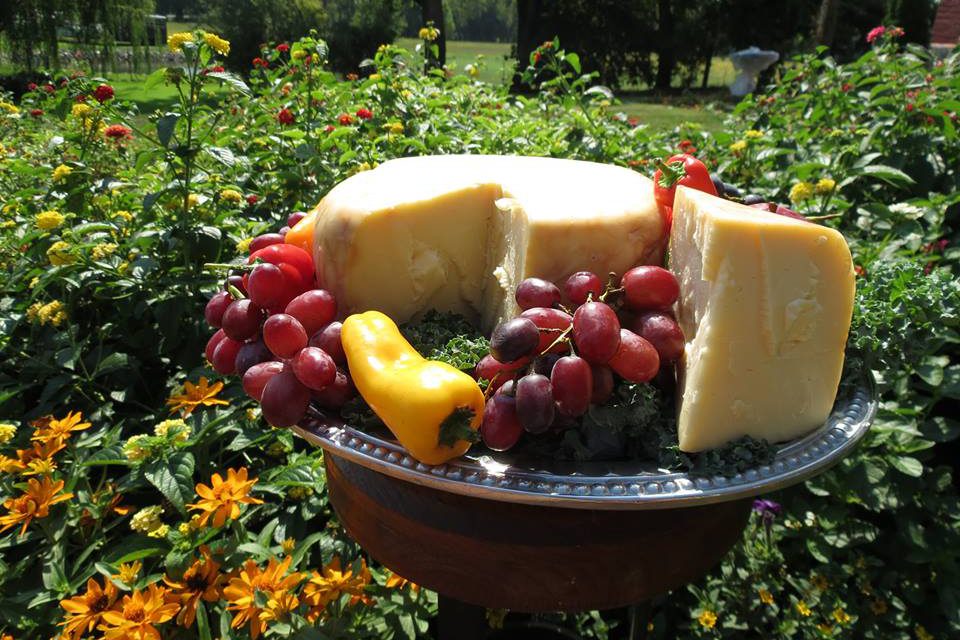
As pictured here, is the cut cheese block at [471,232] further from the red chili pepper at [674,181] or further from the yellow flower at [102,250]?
the yellow flower at [102,250]

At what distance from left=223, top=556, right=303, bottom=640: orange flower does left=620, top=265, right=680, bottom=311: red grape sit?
0.87 meters

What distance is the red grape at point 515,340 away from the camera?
0.99 m

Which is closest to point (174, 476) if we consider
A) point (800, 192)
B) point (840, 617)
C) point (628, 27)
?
point (840, 617)

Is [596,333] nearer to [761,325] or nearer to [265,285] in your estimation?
[761,325]

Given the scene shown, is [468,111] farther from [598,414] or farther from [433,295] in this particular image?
[598,414]

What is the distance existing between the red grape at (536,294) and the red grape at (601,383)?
6.4 inches

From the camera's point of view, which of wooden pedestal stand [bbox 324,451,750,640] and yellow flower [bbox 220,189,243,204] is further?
yellow flower [bbox 220,189,243,204]

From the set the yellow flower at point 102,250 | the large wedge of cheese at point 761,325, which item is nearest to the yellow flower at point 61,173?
the yellow flower at point 102,250

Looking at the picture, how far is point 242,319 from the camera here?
1241 millimetres

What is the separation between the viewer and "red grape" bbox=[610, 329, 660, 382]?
1.02 meters

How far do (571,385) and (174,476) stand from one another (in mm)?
1015

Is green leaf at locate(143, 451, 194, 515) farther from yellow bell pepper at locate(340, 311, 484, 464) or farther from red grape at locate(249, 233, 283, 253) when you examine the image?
yellow bell pepper at locate(340, 311, 484, 464)

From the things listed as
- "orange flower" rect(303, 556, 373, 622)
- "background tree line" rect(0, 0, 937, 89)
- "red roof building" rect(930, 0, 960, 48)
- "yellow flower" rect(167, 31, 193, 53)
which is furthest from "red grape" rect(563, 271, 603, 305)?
"background tree line" rect(0, 0, 937, 89)

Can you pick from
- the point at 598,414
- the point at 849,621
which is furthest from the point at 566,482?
the point at 849,621
